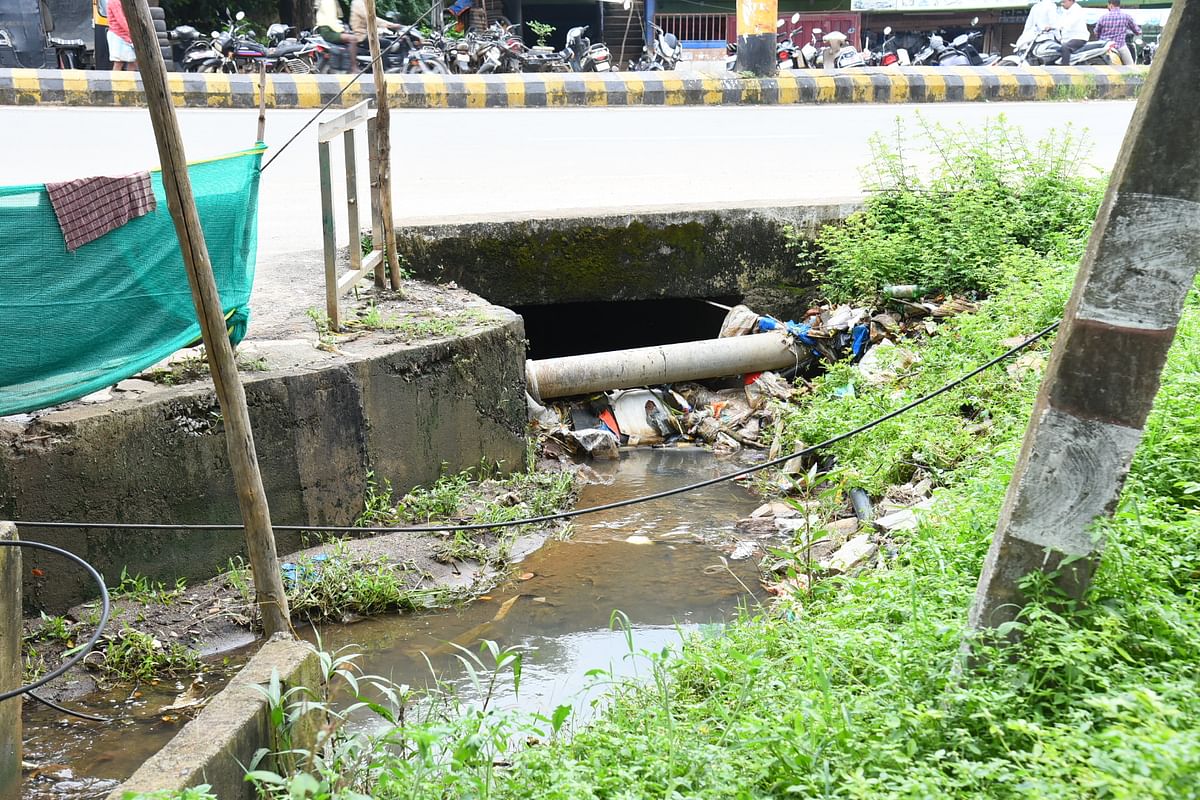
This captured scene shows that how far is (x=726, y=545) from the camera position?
5250 millimetres

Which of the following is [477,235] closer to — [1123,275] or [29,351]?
Answer: [29,351]

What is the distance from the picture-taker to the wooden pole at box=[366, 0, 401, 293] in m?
5.47

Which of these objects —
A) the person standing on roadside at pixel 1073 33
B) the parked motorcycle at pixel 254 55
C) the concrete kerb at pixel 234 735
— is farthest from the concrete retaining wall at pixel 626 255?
the person standing on roadside at pixel 1073 33

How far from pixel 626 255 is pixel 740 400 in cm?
120

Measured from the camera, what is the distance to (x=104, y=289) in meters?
4.00

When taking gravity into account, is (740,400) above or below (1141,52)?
below

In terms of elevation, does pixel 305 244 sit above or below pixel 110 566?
above

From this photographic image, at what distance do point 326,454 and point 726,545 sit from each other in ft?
6.28

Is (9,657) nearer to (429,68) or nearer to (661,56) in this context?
(429,68)

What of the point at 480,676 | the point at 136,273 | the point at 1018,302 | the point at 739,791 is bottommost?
the point at 480,676

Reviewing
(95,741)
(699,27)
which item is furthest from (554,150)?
(699,27)

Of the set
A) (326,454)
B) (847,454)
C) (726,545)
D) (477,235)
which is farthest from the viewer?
(477,235)

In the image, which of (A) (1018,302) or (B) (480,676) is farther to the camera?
(A) (1018,302)

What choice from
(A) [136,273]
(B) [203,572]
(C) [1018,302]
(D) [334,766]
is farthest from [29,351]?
(C) [1018,302]
